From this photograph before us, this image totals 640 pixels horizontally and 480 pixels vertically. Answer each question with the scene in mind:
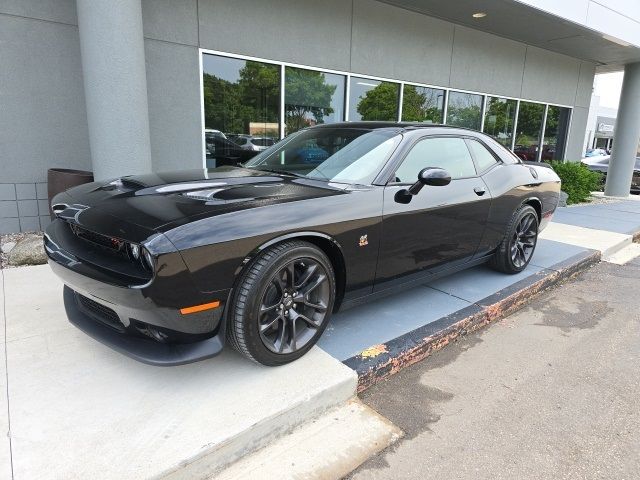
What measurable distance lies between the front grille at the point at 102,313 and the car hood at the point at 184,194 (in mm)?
543

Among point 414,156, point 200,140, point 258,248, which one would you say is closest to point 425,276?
point 414,156

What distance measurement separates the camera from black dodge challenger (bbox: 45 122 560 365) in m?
2.18

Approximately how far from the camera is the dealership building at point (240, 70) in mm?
4938

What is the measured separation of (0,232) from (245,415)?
4915 millimetres

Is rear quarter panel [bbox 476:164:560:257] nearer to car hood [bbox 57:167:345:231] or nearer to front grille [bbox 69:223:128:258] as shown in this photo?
car hood [bbox 57:167:345:231]

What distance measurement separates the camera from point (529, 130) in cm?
1252

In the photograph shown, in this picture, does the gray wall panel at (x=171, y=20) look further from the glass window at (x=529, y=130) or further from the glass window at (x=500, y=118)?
the glass window at (x=529, y=130)

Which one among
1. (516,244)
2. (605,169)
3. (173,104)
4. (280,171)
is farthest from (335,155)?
(605,169)

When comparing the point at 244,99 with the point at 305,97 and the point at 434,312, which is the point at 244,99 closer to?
the point at 305,97

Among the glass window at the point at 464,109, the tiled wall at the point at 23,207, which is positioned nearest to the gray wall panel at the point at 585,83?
the glass window at the point at 464,109

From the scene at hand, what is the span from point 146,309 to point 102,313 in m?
0.59

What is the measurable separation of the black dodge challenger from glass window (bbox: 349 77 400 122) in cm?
468

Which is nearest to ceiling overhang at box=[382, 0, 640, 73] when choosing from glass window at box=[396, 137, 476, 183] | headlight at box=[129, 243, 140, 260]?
glass window at box=[396, 137, 476, 183]

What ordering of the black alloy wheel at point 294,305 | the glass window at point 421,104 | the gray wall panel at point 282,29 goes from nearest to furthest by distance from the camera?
1. the black alloy wheel at point 294,305
2. the gray wall panel at point 282,29
3. the glass window at point 421,104
